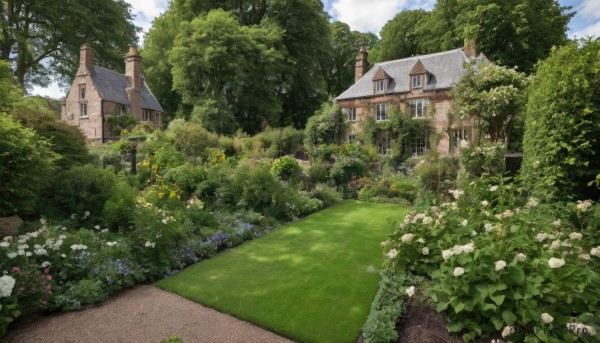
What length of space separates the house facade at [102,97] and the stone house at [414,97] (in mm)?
17538

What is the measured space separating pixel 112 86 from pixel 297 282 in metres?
28.3

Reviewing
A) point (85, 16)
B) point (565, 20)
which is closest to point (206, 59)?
point (85, 16)

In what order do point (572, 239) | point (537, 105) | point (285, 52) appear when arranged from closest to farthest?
point (572, 239) < point (537, 105) < point (285, 52)

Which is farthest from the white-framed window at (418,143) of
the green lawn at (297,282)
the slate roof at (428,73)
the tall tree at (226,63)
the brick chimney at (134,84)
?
the brick chimney at (134,84)

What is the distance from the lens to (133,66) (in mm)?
28188

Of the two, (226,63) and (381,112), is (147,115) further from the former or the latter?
(381,112)

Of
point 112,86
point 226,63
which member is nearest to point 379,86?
point 226,63

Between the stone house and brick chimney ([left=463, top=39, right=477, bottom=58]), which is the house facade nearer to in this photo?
the stone house

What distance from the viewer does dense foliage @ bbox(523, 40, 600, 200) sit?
201 inches

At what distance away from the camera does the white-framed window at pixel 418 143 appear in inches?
939

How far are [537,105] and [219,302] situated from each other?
21.7ft

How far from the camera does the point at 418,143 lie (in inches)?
953

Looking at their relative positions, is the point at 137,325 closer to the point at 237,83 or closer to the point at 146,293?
the point at 146,293

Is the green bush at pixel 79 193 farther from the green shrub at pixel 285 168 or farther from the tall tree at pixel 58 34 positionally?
the tall tree at pixel 58 34
